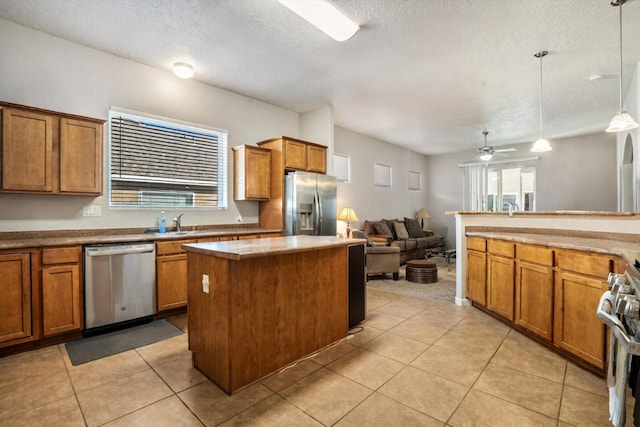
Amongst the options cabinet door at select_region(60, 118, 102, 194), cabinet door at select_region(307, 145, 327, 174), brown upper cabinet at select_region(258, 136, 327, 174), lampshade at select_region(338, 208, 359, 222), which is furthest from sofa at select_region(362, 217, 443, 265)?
cabinet door at select_region(60, 118, 102, 194)

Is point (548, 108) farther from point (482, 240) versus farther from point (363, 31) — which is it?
point (363, 31)

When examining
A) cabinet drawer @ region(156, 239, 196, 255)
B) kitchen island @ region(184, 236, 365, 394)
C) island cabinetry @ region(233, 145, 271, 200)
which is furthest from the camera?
island cabinetry @ region(233, 145, 271, 200)

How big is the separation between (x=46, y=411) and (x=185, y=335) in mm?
1195

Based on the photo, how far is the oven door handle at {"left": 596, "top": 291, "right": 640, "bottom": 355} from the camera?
0.92 meters

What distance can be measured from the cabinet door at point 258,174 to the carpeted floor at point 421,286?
2293mm

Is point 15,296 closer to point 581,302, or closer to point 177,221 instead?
point 177,221

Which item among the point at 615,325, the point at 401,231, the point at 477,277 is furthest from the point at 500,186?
the point at 615,325

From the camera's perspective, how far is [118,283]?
3.01m

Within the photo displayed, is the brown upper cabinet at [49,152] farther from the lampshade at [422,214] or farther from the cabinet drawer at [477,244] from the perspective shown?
the lampshade at [422,214]

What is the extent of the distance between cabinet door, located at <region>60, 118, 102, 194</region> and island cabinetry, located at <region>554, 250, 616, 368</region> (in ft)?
14.5

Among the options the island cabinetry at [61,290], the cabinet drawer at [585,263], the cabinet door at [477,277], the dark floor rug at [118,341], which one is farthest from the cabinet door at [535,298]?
the island cabinetry at [61,290]

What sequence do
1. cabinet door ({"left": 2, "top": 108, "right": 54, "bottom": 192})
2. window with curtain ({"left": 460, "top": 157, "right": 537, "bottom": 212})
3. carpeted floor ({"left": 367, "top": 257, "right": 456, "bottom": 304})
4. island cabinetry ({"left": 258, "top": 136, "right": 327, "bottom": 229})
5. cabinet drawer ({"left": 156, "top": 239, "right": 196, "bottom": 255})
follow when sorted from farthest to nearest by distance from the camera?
window with curtain ({"left": 460, "top": 157, "right": 537, "bottom": 212}), island cabinetry ({"left": 258, "top": 136, "right": 327, "bottom": 229}), carpeted floor ({"left": 367, "top": 257, "right": 456, "bottom": 304}), cabinet drawer ({"left": 156, "top": 239, "right": 196, "bottom": 255}), cabinet door ({"left": 2, "top": 108, "right": 54, "bottom": 192})

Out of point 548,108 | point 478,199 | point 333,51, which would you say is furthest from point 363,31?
point 478,199

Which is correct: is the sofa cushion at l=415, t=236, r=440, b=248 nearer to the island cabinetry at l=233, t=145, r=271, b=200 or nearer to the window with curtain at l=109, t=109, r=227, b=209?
the island cabinetry at l=233, t=145, r=271, b=200
